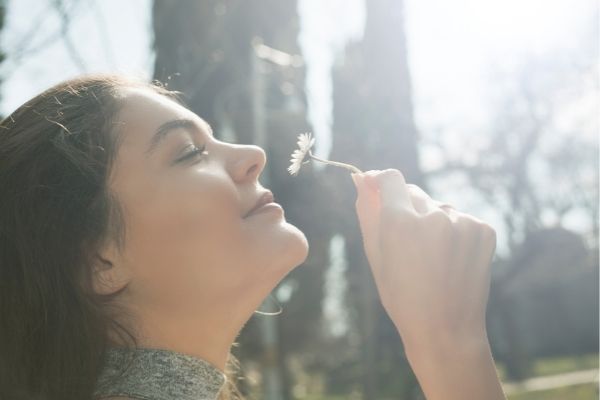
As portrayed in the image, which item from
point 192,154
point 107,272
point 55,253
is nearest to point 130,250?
point 107,272

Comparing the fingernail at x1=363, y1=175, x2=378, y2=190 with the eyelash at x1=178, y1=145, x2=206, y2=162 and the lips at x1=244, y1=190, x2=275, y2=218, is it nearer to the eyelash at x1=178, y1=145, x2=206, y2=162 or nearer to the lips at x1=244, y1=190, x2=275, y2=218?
the lips at x1=244, y1=190, x2=275, y2=218

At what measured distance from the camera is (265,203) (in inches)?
68.9

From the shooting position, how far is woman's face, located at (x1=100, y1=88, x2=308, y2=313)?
1.67 meters

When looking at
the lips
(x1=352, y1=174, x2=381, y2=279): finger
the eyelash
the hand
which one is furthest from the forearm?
the eyelash

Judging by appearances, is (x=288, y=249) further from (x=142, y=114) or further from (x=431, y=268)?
(x=142, y=114)

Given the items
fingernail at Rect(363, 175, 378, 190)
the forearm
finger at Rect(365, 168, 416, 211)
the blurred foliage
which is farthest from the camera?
the blurred foliage

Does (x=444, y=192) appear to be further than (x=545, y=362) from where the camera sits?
No

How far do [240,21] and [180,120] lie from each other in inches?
279

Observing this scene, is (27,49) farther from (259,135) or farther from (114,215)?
(259,135)

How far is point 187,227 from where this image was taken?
1.67 meters

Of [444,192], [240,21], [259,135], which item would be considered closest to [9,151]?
[259,135]

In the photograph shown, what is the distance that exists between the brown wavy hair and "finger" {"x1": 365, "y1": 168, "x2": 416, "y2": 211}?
67cm

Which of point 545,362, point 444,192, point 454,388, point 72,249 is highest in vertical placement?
point 72,249

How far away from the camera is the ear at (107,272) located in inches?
68.4
